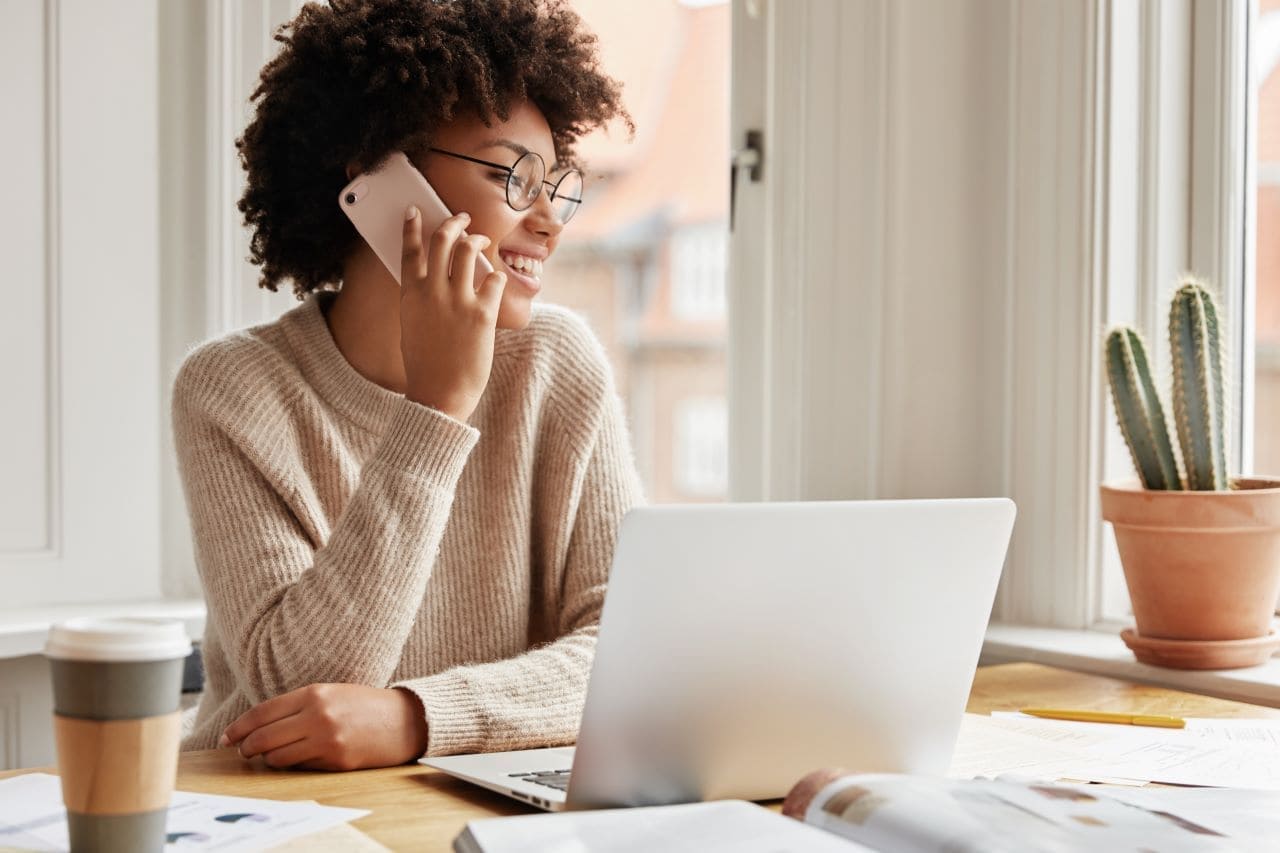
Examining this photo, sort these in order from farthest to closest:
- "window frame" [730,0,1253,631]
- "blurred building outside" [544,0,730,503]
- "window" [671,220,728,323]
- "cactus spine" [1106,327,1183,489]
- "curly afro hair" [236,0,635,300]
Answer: "window" [671,220,728,323] < "blurred building outside" [544,0,730,503] < "window frame" [730,0,1253,631] < "cactus spine" [1106,327,1183,489] < "curly afro hair" [236,0,635,300]

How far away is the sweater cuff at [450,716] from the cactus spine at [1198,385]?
0.84 m

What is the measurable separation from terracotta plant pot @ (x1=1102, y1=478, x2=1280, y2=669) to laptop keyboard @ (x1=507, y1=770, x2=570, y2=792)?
0.81m

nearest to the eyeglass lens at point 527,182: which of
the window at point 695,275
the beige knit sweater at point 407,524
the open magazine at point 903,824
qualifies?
the beige knit sweater at point 407,524

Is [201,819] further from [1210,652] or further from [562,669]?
[1210,652]

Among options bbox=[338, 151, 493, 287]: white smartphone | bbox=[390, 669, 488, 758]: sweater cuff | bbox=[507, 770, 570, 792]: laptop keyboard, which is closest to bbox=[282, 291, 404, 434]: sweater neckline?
bbox=[338, 151, 493, 287]: white smartphone

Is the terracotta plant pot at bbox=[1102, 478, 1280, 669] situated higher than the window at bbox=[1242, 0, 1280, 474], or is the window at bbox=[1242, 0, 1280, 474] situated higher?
the window at bbox=[1242, 0, 1280, 474]

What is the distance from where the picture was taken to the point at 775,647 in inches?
32.4

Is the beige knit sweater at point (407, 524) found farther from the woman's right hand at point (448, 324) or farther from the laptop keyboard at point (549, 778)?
the laptop keyboard at point (549, 778)

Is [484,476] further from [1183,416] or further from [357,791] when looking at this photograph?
[1183,416]

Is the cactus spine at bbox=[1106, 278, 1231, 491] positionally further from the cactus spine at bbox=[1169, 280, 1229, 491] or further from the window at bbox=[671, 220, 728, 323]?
the window at bbox=[671, 220, 728, 323]

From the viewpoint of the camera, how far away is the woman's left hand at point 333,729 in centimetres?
101

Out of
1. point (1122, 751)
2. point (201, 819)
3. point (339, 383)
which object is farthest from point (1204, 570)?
point (201, 819)

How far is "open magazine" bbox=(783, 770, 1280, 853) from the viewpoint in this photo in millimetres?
685

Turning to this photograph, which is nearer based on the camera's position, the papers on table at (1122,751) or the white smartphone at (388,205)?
the papers on table at (1122,751)
